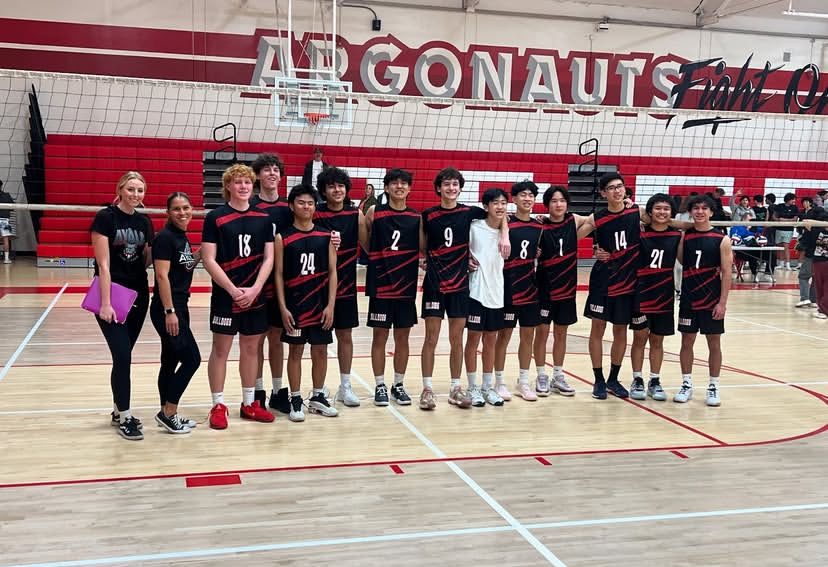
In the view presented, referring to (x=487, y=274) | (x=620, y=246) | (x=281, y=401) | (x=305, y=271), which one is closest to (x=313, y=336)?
(x=305, y=271)

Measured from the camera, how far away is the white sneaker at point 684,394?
5.75m

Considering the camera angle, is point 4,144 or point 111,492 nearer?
point 111,492

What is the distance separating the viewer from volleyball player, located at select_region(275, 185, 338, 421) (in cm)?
489

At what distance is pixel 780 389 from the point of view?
627 centimetres

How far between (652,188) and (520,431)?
48.5ft

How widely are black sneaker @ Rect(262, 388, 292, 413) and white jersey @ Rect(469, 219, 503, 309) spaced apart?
142cm

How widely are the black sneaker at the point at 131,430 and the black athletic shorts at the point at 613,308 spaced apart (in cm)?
314

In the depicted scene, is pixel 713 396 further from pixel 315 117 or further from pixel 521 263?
pixel 315 117

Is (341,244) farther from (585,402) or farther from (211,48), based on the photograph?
(211,48)

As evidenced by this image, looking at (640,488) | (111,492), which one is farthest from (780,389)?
(111,492)

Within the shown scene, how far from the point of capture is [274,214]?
16.0 ft

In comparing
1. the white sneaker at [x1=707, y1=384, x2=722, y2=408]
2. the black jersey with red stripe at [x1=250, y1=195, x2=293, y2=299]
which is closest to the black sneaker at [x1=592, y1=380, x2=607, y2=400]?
the white sneaker at [x1=707, y1=384, x2=722, y2=408]

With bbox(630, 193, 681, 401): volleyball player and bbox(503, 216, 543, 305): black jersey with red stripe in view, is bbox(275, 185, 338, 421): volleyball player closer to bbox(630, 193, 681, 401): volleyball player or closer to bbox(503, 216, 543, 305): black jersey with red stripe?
bbox(503, 216, 543, 305): black jersey with red stripe

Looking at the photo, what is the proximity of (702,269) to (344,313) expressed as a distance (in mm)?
2589
